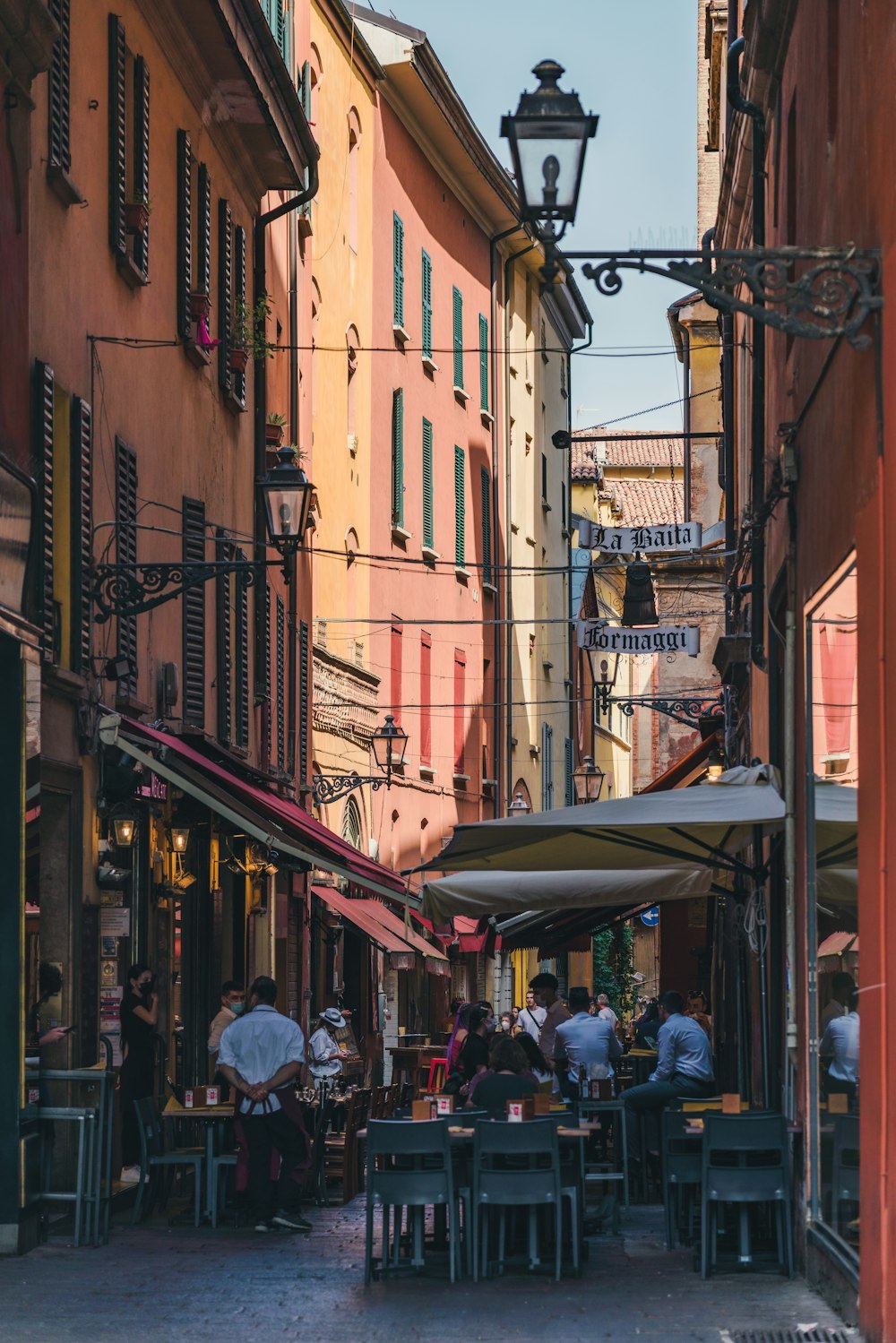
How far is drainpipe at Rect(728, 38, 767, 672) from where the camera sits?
1681 centimetres

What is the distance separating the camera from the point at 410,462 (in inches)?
1483

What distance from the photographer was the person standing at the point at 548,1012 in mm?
20734

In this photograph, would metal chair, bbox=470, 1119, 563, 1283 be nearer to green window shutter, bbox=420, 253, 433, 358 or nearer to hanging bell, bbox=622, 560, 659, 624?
hanging bell, bbox=622, 560, 659, 624

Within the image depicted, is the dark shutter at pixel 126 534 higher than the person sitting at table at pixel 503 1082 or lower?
higher

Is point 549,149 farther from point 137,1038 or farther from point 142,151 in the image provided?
point 137,1038

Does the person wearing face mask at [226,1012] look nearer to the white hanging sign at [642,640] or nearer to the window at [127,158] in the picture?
the white hanging sign at [642,640]

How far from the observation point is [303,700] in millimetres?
27094

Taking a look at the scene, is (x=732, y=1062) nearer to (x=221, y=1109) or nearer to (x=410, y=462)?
(x=221, y=1109)

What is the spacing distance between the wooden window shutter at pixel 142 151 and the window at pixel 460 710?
933 inches

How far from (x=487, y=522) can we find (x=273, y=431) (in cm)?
1984

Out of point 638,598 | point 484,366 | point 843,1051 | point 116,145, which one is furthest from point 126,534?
point 484,366

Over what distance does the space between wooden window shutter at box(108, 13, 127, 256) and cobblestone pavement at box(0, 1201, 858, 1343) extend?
738 centimetres

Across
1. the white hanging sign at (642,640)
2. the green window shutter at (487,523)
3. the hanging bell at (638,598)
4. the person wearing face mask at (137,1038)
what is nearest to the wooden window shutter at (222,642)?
the white hanging sign at (642,640)

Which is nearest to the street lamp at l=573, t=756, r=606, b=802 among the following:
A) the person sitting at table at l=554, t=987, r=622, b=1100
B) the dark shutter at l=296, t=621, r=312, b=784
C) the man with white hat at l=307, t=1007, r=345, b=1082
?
the dark shutter at l=296, t=621, r=312, b=784
